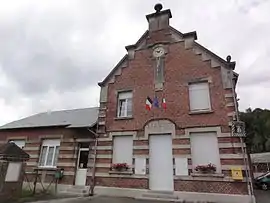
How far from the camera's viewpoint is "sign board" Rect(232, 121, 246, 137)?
9.91 m

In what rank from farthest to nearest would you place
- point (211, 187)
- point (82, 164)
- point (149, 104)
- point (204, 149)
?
point (82, 164)
point (149, 104)
point (204, 149)
point (211, 187)

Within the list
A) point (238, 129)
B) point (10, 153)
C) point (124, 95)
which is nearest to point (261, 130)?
point (238, 129)

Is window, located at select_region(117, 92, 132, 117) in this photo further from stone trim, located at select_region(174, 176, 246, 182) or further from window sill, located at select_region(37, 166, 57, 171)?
window sill, located at select_region(37, 166, 57, 171)

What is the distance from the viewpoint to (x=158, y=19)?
1387cm

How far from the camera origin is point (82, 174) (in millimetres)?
12586

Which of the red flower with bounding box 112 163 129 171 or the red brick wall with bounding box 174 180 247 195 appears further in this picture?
the red flower with bounding box 112 163 129 171

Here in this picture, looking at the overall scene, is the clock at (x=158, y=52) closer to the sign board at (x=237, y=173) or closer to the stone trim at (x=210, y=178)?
the stone trim at (x=210, y=178)

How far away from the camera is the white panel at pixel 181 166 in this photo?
1052 cm

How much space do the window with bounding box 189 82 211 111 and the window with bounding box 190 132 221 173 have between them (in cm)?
134

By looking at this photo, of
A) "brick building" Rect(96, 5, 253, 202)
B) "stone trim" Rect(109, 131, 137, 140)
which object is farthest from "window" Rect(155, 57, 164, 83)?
"stone trim" Rect(109, 131, 137, 140)

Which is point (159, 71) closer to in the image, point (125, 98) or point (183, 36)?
point (183, 36)

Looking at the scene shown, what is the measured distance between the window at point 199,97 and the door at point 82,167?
630 cm

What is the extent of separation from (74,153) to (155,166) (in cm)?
475

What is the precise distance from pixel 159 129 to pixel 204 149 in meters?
2.30
